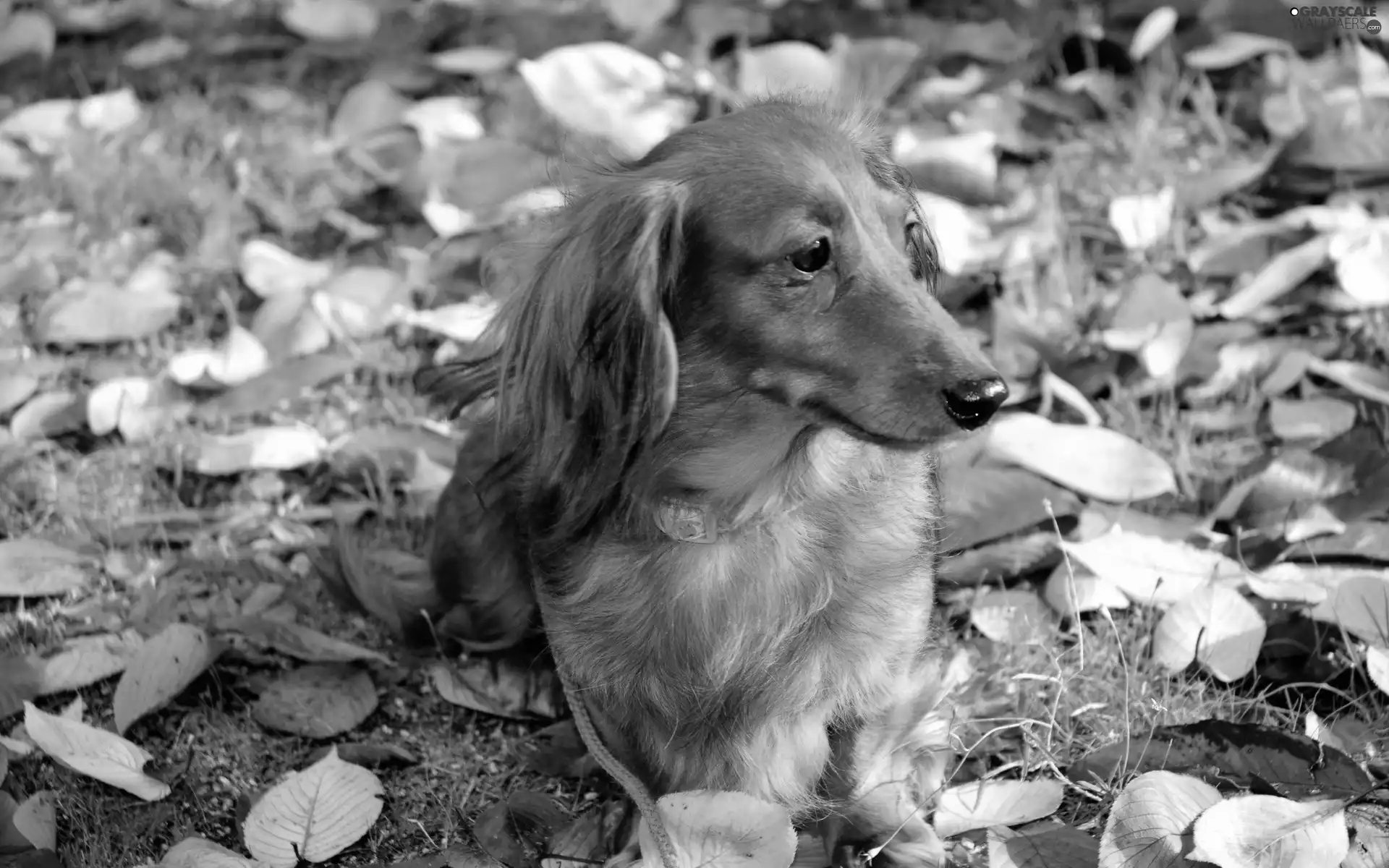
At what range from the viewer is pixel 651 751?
2248 millimetres

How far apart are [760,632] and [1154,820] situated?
1.98 feet

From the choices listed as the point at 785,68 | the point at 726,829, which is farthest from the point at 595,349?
the point at 785,68

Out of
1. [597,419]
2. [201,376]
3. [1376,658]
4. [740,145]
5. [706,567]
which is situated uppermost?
[740,145]

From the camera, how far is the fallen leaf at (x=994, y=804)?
216 centimetres

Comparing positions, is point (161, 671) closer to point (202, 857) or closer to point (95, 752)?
point (95, 752)

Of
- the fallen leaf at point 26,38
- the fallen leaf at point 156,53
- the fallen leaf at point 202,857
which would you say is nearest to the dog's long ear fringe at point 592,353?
the fallen leaf at point 202,857

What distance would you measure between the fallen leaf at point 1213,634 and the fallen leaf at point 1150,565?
0.18ft

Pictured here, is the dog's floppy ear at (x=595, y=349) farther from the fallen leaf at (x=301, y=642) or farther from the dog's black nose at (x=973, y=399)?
the fallen leaf at (x=301, y=642)

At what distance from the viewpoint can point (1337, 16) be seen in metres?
4.22

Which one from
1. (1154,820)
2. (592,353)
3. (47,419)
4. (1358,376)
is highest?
(592,353)

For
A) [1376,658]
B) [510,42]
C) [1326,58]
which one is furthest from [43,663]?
[1326,58]

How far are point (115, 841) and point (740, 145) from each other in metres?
1.43

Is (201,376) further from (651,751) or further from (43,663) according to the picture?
(651,751)

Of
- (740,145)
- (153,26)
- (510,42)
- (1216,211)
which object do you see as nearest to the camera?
(740,145)
